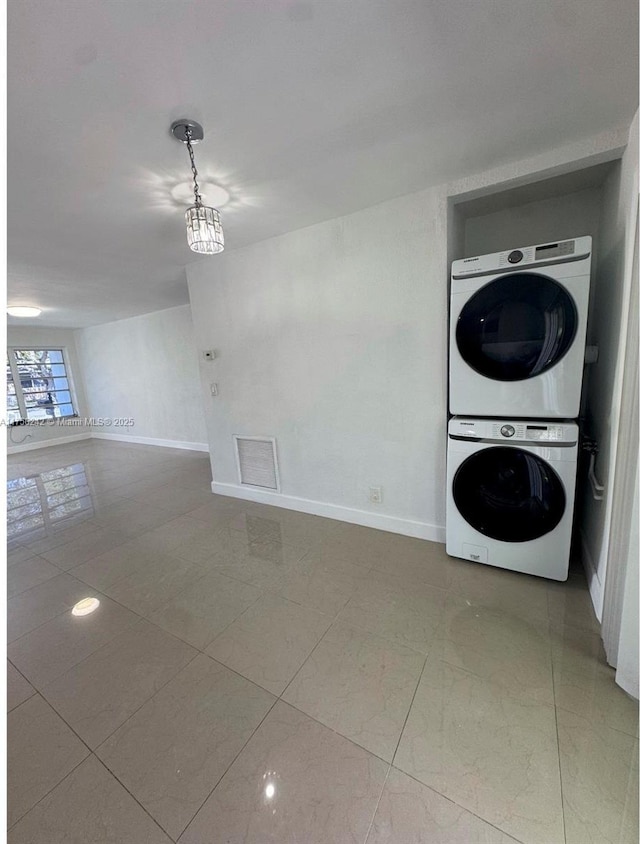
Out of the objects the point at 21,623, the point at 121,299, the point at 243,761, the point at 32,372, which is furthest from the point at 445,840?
the point at 32,372

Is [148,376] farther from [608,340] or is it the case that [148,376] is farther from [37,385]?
[608,340]

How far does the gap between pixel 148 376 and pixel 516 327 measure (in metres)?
5.60

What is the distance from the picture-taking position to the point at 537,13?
101 cm

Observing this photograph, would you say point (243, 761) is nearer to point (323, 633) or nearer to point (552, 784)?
point (323, 633)

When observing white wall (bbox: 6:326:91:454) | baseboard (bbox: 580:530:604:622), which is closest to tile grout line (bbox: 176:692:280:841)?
baseboard (bbox: 580:530:604:622)

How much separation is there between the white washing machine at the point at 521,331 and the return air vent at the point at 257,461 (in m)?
1.63

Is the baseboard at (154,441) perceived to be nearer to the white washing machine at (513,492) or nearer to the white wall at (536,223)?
the white washing machine at (513,492)

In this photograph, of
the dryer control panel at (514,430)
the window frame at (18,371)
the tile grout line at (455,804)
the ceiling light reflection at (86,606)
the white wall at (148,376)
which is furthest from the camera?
the window frame at (18,371)

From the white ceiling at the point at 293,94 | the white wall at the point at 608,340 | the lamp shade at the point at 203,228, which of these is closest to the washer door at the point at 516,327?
the white wall at the point at 608,340

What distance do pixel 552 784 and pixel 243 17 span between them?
2.44 m

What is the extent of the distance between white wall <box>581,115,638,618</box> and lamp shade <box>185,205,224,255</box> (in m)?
1.66

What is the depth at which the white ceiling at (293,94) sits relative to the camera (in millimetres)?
993

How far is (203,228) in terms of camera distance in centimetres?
150

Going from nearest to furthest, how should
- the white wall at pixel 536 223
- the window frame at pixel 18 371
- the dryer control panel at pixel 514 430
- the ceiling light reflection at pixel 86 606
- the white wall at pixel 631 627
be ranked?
the white wall at pixel 631 627 → the dryer control panel at pixel 514 430 → the ceiling light reflection at pixel 86 606 → the white wall at pixel 536 223 → the window frame at pixel 18 371
